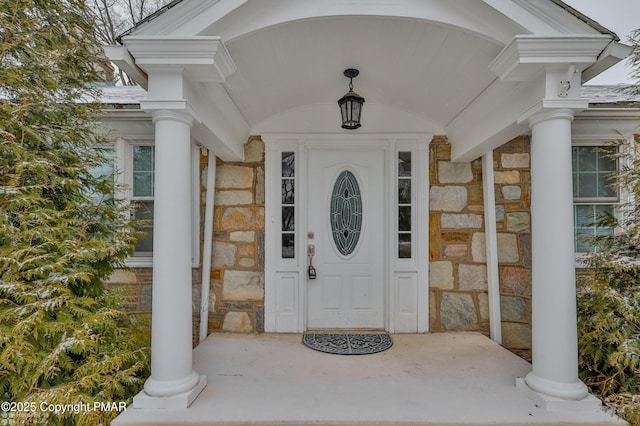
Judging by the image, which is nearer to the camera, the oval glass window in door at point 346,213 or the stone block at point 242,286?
the stone block at point 242,286

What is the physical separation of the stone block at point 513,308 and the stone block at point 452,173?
1.35 m

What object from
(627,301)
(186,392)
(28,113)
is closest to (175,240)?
(186,392)

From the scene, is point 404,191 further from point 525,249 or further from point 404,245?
point 525,249

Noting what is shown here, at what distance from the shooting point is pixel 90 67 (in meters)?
2.62

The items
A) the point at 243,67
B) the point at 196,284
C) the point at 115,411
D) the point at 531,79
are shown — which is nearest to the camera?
the point at 115,411

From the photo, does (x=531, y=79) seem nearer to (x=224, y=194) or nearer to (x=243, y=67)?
(x=243, y=67)

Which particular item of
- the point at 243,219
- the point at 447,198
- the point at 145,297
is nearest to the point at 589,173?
the point at 447,198

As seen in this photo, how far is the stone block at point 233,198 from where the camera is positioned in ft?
12.6

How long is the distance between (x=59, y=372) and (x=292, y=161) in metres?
2.66

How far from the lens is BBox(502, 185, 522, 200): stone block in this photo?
3.79m

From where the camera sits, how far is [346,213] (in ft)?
12.9

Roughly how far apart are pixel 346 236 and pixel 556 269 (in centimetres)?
A: 209

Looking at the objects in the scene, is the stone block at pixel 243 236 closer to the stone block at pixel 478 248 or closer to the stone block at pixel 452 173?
the stone block at pixel 452 173

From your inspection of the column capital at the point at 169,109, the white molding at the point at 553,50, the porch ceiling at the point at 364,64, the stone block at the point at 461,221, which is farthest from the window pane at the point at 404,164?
the column capital at the point at 169,109
